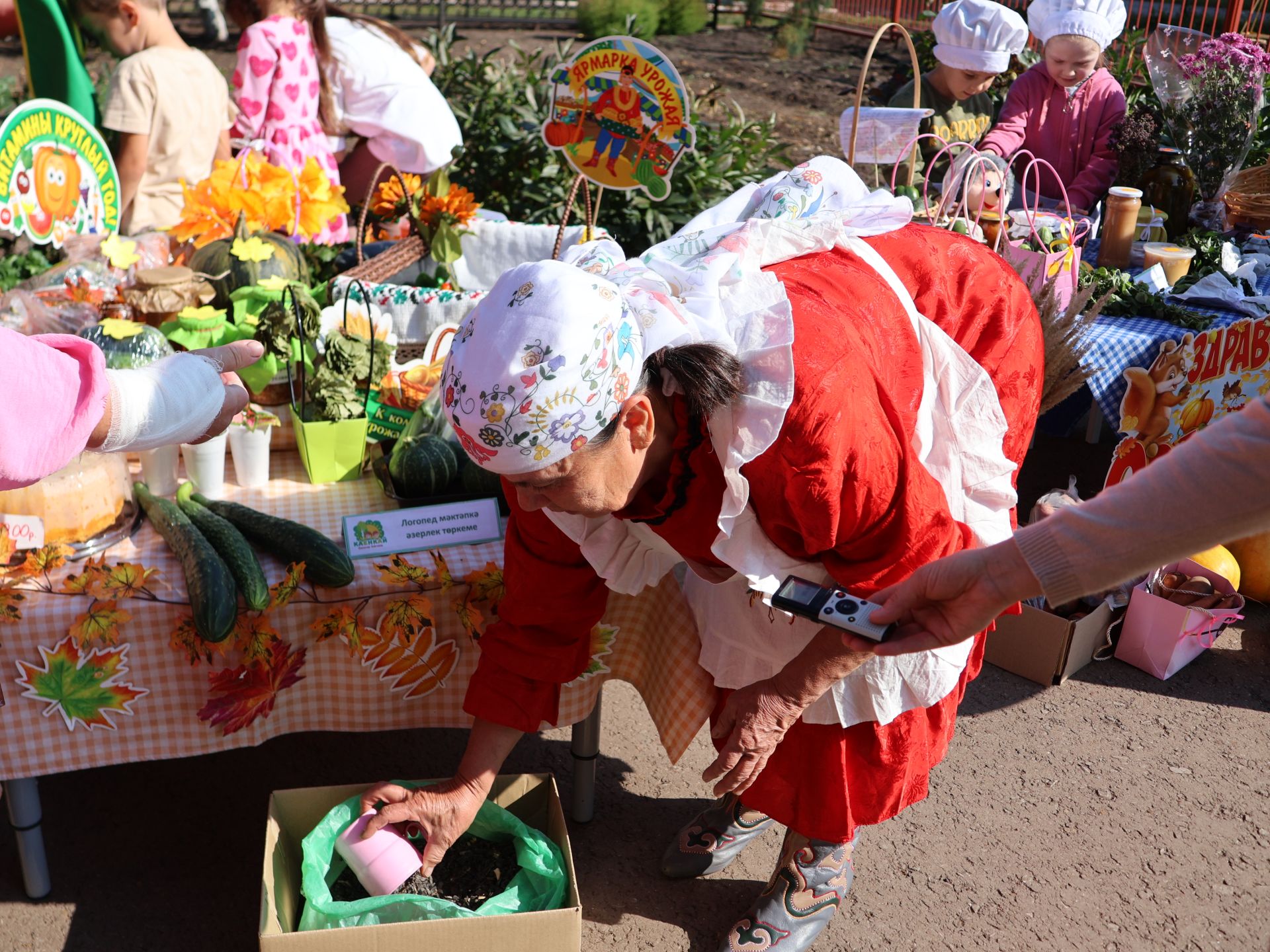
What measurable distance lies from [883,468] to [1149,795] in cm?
183

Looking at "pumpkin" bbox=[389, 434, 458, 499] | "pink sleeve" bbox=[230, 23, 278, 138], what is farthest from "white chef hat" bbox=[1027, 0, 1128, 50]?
"pumpkin" bbox=[389, 434, 458, 499]

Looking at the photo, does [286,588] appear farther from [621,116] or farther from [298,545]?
[621,116]

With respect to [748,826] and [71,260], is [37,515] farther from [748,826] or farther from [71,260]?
[748,826]

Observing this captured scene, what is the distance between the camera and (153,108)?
434 centimetres

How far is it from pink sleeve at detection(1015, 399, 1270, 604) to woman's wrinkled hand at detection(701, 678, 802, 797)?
0.59 metres

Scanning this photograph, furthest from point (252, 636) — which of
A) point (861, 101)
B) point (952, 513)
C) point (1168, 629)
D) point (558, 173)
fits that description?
point (558, 173)

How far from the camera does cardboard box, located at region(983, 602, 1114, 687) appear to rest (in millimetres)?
3131

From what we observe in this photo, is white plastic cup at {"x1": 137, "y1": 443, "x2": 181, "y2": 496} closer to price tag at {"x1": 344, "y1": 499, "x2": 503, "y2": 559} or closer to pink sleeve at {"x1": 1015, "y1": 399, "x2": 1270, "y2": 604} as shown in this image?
price tag at {"x1": 344, "y1": 499, "x2": 503, "y2": 559}

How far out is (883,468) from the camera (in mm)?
1506

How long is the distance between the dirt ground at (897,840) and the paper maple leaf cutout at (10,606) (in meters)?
0.78

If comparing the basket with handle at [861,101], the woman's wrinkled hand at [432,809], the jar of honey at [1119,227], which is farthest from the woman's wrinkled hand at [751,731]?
the jar of honey at [1119,227]

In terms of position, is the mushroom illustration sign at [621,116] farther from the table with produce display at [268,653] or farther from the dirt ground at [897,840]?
the dirt ground at [897,840]

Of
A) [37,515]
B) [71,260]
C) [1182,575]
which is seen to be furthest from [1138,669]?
[71,260]

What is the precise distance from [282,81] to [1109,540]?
421 centimetres
